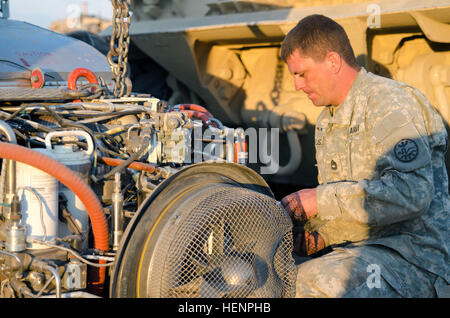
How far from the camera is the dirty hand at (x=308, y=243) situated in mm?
3158

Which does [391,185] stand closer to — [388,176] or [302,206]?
[388,176]

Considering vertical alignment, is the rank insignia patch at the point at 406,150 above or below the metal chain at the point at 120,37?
below

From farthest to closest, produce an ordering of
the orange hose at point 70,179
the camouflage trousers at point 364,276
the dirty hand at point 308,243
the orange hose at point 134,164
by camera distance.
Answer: the dirty hand at point 308,243
the orange hose at point 134,164
the camouflage trousers at point 364,276
the orange hose at point 70,179

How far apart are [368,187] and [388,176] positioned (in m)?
0.11

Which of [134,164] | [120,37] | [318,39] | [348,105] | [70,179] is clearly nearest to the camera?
[70,179]

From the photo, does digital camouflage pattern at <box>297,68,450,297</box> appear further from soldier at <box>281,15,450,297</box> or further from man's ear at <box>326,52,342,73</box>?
man's ear at <box>326,52,342,73</box>

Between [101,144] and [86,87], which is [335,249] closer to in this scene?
[101,144]

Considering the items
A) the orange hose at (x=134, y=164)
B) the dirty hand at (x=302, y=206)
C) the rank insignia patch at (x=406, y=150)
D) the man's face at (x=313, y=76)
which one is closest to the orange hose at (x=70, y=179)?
the orange hose at (x=134, y=164)

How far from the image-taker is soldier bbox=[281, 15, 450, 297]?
267cm

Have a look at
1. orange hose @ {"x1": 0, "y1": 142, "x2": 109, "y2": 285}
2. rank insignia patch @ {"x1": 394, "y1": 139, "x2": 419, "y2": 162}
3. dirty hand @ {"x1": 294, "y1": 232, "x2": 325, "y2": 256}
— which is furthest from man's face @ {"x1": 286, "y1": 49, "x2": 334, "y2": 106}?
orange hose @ {"x1": 0, "y1": 142, "x2": 109, "y2": 285}

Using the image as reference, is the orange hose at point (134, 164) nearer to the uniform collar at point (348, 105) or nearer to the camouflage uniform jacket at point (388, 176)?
the camouflage uniform jacket at point (388, 176)

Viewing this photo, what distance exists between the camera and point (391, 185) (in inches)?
105

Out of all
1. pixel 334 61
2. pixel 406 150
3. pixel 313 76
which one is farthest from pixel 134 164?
pixel 406 150

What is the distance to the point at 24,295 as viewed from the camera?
2346 mm
